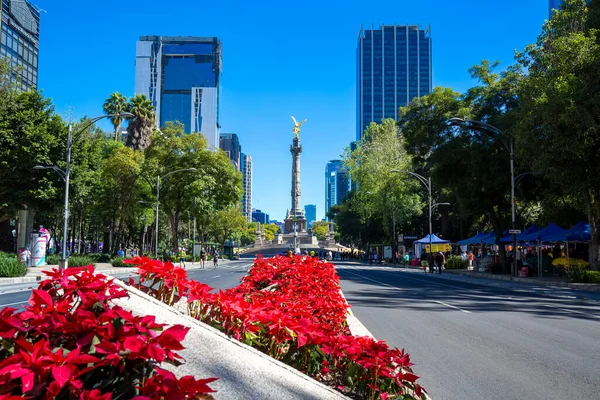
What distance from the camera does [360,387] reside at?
12.3ft

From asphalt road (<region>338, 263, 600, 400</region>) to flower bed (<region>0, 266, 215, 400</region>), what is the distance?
4369 mm

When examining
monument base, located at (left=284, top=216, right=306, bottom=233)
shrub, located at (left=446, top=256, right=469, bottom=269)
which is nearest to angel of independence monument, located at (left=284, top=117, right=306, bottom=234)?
monument base, located at (left=284, top=216, right=306, bottom=233)

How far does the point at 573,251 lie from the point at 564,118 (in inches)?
823

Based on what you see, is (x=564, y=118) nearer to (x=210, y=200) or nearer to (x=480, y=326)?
(x=480, y=326)

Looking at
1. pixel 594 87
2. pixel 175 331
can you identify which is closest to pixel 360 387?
pixel 175 331

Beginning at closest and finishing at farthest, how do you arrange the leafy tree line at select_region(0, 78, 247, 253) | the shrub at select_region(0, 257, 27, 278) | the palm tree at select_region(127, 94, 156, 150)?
1. the shrub at select_region(0, 257, 27, 278)
2. the leafy tree line at select_region(0, 78, 247, 253)
3. the palm tree at select_region(127, 94, 156, 150)

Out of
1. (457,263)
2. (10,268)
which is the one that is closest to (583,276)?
(457,263)

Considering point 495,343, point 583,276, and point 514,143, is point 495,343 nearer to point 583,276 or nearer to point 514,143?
point 583,276

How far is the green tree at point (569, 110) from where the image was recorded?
23.2m

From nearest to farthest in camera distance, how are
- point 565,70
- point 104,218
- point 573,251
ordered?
point 565,70 < point 573,251 < point 104,218

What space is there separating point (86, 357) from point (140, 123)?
5812 centimetres

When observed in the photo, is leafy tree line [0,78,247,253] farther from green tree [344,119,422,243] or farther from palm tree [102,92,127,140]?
green tree [344,119,422,243]

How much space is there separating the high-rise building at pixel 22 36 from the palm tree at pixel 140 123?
32359mm

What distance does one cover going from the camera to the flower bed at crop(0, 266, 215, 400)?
81.4 inches
